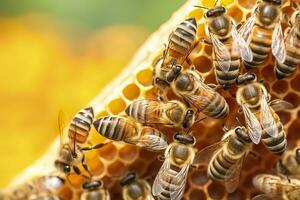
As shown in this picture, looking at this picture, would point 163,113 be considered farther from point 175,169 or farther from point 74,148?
point 74,148

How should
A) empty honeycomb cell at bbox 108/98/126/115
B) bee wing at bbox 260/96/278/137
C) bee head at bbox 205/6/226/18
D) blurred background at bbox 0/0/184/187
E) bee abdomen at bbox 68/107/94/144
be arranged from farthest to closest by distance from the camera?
1. blurred background at bbox 0/0/184/187
2. empty honeycomb cell at bbox 108/98/126/115
3. bee abdomen at bbox 68/107/94/144
4. bee head at bbox 205/6/226/18
5. bee wing at bbox 260/96/278/137

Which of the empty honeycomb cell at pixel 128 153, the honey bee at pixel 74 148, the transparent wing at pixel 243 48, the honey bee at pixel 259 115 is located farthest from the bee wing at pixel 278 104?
the honey bee at pixel 74 148

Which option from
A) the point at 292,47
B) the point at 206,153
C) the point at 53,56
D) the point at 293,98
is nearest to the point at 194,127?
the point at 206,153

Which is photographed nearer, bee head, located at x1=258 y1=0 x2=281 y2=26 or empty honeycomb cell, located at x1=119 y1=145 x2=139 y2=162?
bee head, located at x1=258 y1=0 x2=281 y2=26

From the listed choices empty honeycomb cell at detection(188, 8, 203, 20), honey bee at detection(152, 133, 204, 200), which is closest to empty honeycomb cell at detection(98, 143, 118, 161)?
honey bee at detection(152, 133, 204, 200)

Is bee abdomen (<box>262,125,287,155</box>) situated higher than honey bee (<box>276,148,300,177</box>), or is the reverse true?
bee abdomen (<box>262,125,287,155</box>)

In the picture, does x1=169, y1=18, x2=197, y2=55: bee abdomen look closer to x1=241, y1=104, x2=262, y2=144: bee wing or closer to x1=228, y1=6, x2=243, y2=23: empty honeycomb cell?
x1=228, y1=6, x2=243, y2=23: empty honeycomb cell

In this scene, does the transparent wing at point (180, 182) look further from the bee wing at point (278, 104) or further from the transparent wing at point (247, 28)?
the transparent wing at point (247, 28)
